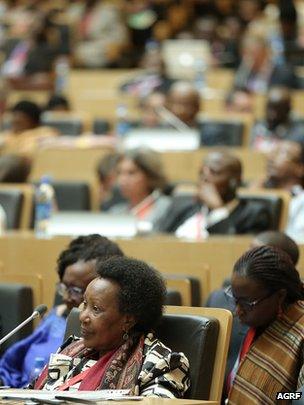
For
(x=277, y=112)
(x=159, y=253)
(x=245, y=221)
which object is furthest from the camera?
(x=277, y=112)

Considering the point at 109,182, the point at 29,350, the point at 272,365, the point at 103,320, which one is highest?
the point at 103,320

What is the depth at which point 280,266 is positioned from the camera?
190 inches

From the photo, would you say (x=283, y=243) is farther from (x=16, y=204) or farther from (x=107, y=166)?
(x=107, y=166)

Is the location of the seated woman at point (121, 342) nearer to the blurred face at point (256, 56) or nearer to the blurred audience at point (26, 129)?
the blurred audience at point (26, 129)

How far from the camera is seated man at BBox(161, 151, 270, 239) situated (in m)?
7.63

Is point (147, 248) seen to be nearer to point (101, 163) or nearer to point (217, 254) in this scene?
point (217, 254)

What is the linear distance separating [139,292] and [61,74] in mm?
11193

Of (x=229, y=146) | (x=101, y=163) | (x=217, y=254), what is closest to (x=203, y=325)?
(x=217, y=254)

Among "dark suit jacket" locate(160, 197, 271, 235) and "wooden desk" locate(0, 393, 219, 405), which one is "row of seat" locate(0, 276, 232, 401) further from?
"dark suit jacket" locate(160, 197, 271, 235)

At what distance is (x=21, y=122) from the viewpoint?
11258mm

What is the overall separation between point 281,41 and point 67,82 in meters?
2.37

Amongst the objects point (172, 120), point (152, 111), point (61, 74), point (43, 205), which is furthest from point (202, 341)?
point (61, 74)

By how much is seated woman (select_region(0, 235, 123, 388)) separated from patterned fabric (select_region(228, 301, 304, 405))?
777 mm

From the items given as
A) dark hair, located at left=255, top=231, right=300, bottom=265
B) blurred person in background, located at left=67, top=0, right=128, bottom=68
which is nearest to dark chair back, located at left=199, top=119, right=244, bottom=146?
blurred person in background, located at left=67, top=0, right=128, bottom=68
